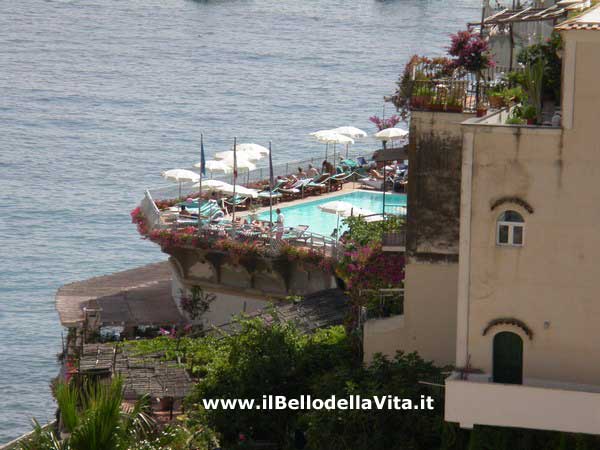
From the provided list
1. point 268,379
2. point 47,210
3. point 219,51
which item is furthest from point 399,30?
point 268,379

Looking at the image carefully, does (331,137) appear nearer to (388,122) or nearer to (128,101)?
(388,122)

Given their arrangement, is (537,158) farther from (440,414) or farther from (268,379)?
(268,379)

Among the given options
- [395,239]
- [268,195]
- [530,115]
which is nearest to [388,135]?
[268,195]

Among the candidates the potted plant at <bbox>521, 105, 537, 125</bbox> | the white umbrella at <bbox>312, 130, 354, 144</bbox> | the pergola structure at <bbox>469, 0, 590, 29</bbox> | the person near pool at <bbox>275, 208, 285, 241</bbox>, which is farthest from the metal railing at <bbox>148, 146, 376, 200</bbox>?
the potted plant at <bbox>521, 105, 537, 125</bbox>

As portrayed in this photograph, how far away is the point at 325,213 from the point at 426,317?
17433 mm

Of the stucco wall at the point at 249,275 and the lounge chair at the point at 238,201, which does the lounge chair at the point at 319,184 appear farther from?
the stucco wall at the point at 249,275

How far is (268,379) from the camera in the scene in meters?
30.1

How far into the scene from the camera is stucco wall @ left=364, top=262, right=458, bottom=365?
2955cm

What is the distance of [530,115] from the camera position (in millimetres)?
25609

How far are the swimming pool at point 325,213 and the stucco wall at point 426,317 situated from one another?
1389 cm

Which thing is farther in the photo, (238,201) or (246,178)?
(246,178)

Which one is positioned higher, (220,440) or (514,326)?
(514,326)

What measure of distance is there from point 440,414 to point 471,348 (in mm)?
2098

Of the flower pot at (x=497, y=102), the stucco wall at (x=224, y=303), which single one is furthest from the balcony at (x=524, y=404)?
the stucco wall at (x=224, y=303)
